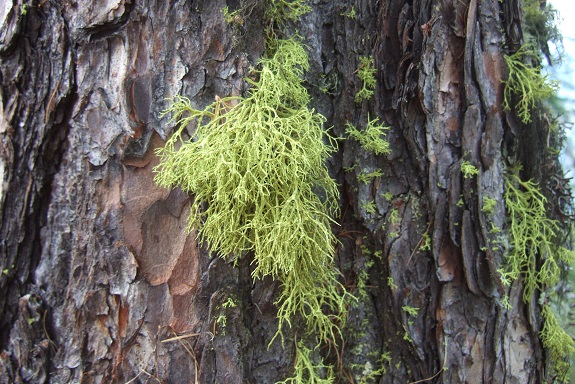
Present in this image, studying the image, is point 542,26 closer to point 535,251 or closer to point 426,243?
point 535,251

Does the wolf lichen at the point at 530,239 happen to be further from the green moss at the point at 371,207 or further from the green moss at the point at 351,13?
the green moss at the point at 351,13

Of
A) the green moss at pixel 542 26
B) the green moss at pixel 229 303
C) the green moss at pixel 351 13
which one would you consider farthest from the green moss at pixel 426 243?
the green moss at pixel 542 26

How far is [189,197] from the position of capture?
1318mm

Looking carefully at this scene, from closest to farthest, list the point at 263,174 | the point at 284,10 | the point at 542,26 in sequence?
the point at 263,174 → the point at 284,10 → the point at 542,26

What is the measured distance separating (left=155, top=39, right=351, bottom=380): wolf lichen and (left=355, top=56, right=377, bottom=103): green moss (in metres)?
0.20

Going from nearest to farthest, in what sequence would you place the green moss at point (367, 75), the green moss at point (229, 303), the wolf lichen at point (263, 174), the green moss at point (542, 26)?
the wolf lichen at point (263, 174) → the green moss at point (229, 303) → the green moss at point (367, 75) → the green moss at point (542, 26)

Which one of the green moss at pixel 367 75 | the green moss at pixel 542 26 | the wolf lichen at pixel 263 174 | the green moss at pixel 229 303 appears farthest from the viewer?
the green moss at pixel 542 26

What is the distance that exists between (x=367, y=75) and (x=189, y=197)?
2.41ft

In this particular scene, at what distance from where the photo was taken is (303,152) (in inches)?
48.6

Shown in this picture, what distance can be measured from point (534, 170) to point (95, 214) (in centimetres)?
154

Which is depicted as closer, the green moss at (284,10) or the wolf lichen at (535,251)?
the green moss at (284,10)

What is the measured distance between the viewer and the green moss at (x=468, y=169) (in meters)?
1.40

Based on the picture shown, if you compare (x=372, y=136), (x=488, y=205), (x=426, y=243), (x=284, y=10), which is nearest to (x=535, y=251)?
(x=488, y=205)

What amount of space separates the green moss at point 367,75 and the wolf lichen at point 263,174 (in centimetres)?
20
